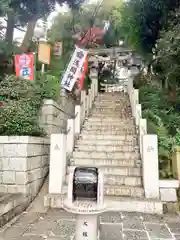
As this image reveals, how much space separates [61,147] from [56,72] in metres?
5.39

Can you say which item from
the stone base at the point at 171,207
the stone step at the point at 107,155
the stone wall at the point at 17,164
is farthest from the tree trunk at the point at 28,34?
the stone base at the point at 171,207

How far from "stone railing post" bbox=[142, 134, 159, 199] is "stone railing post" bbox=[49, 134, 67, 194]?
6.01 feet

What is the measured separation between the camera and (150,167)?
5.13 meters

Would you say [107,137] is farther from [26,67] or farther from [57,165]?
[26,67]

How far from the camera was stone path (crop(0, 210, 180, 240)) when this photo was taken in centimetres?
338

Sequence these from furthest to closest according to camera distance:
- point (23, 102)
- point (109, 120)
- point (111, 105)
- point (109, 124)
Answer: point (111, 105)
point (109, 120)
point (109, 124)
point (23, 102)

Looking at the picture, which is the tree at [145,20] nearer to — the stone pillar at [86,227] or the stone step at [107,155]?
the stone step at [107,155]

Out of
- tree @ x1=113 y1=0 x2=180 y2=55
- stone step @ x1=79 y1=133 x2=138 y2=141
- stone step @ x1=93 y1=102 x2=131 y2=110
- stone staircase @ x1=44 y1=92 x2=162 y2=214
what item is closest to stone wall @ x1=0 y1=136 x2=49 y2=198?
stone staircase @ x1=44 y1=92 x2=162 y2=214

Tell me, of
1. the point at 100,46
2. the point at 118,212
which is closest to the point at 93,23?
the point at 100,46

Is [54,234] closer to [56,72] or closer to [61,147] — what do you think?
[61,147]

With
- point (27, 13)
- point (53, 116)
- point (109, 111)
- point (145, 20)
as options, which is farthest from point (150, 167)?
point (145, 20)

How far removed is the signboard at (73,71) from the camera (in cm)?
941

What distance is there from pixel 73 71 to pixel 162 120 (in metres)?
4.22

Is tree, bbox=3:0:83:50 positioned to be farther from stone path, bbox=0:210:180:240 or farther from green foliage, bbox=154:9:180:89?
stone path, bbox=0:210:180:240
